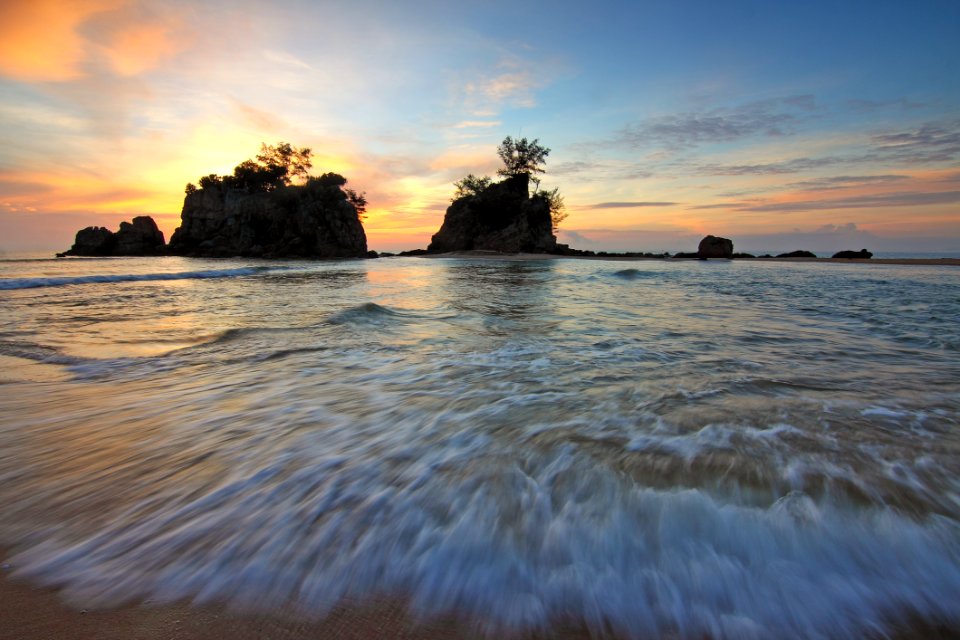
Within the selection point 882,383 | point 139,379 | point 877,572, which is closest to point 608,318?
→ point 882,383

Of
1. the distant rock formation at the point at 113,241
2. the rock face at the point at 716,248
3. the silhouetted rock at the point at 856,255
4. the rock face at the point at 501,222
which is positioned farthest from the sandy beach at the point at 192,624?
the distant rock formation at the point at 113,241

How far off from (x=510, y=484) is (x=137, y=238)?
66.0m

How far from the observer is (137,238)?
5062 cm

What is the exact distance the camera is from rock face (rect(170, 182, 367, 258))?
46812 millimetres

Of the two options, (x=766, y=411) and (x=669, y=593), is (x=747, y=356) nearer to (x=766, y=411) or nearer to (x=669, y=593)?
(x=766, y=411)

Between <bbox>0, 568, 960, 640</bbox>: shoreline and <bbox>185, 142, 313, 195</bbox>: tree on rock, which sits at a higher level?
<bbox>185, 142, 313, 195</bbox>: tree on rock

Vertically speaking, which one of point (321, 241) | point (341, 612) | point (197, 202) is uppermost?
point (197, 202)

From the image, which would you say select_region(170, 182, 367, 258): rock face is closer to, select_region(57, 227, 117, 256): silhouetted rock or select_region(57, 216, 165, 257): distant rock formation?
select_region(57, 216, 165, 257): distant rock formation

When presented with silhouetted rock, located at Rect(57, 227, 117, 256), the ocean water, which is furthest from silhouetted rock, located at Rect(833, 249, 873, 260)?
silhouetted rock, located at Rect(57, 227, 117, 256)

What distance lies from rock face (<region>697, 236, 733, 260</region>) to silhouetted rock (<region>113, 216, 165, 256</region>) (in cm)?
6507

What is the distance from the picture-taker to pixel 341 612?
1.21 metres

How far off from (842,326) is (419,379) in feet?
19.2

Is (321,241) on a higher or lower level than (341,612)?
higher

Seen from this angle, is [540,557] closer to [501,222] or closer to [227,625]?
[227,625]
